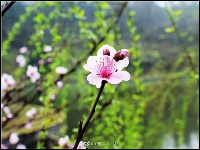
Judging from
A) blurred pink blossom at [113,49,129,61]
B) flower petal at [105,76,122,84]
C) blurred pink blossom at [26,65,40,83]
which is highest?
blurred pink blossom at [26,65,40,83]

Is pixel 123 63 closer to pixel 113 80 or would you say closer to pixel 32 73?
pixel 113 80

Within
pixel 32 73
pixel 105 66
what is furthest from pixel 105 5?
pixel 105 66

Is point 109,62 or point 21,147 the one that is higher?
point 21,147

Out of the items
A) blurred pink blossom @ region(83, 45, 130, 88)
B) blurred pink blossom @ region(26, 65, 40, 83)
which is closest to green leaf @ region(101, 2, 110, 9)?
blurred pink blossom @ region(26, 65, 40, 83)

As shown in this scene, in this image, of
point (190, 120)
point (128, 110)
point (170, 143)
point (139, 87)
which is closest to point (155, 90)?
point (128, 110)

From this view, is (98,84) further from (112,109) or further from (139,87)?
(112,109)

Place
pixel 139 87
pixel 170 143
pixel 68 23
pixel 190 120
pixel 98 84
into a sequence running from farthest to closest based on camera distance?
pixel 190 120
pixel 170 143
pixel 68 23
pixel 139 87
pixel 98 84

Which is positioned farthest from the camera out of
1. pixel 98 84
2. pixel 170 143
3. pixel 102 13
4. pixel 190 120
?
pixel 190 120

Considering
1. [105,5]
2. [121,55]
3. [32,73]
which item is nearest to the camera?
[121,55]

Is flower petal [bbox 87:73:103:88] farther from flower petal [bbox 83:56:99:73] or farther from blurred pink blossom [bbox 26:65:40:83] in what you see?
blurred pink blossom [bbox 26:65:40:83]
